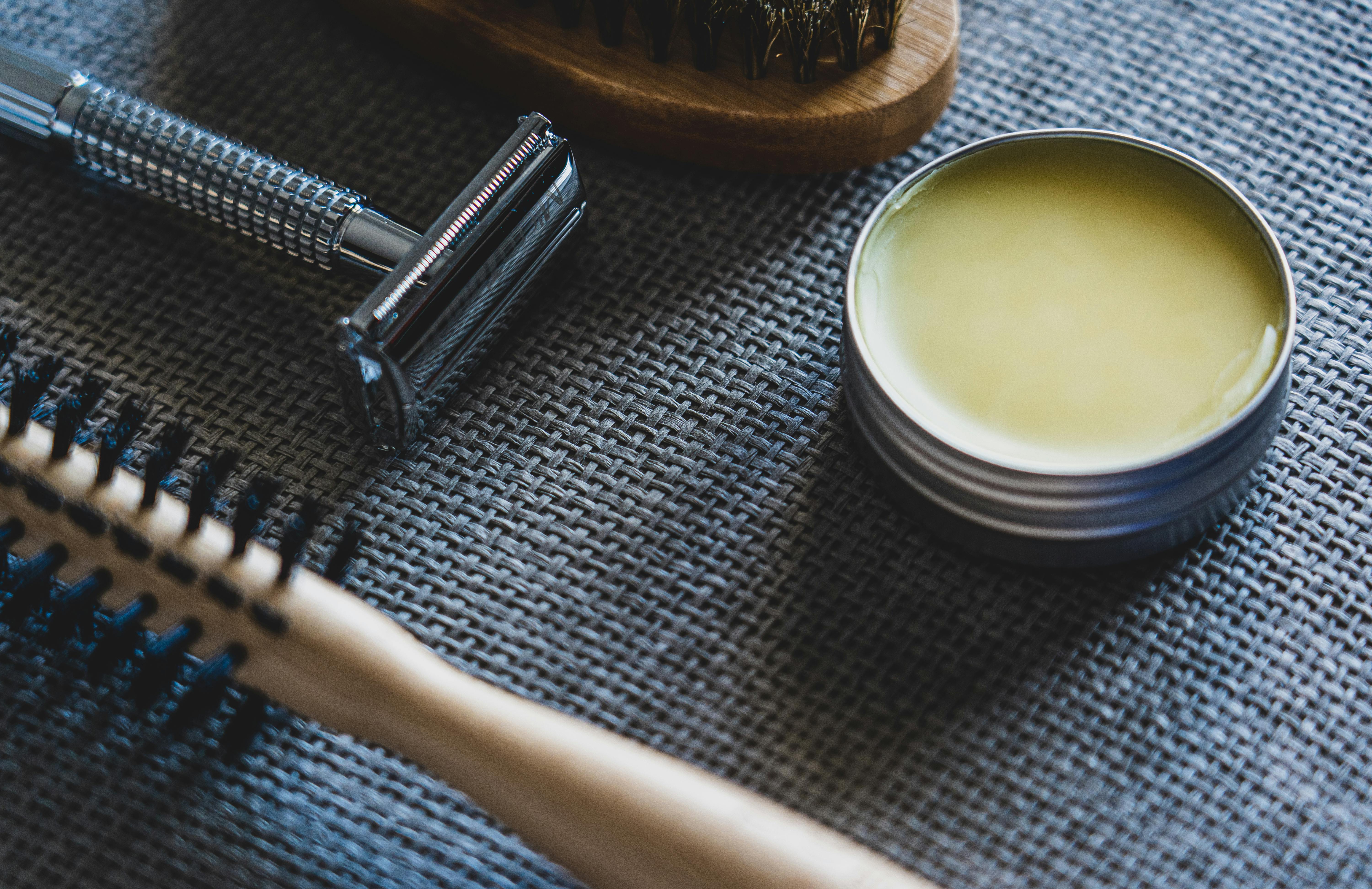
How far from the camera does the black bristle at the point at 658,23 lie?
1.48 ft

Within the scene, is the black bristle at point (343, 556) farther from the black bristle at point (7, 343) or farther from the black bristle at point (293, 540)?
the black bristle at point (7, 343)

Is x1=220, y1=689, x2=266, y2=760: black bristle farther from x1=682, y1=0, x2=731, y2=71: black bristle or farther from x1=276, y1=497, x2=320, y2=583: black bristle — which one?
x1=682, y1=0, x2=731, y2=71: black bristle

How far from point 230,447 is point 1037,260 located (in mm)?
298

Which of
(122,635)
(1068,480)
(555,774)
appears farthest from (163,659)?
(1068,480)

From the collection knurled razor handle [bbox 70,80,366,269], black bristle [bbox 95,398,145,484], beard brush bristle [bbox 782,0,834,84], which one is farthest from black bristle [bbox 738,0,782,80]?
black bristle [bbox 95,398,145,484]

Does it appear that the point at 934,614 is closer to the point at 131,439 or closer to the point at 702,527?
the point at 702,527

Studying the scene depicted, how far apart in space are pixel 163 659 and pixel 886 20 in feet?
1.15

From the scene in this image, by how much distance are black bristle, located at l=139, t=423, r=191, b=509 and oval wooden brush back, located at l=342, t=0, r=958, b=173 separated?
21 centimetres

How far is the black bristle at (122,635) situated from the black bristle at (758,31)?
30cm

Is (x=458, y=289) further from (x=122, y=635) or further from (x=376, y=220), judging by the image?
(x=122, y=635)

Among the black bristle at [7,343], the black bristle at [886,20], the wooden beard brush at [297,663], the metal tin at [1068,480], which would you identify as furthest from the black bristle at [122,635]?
the black bristle at [886,20]

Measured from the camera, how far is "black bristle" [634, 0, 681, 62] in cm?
45

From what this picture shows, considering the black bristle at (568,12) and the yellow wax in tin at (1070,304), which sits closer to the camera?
the yellow wax in tin at (1070,304)

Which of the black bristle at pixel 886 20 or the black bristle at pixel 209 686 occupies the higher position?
the black bristle at pixel 886 20
